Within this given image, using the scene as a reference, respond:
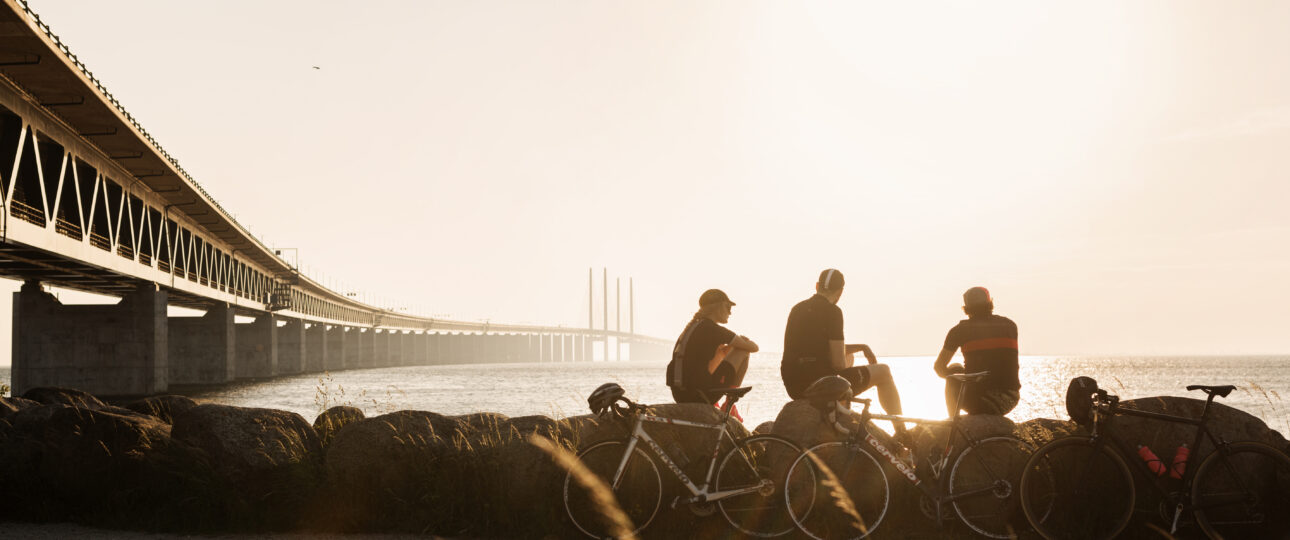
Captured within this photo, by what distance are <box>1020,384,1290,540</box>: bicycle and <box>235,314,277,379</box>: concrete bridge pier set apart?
291 ft

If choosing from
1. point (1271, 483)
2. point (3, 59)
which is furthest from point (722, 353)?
point (3, 59)

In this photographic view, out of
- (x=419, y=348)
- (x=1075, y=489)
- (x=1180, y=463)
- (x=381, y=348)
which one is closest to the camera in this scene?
(x=1180, y=463)

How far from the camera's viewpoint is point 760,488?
715 cm

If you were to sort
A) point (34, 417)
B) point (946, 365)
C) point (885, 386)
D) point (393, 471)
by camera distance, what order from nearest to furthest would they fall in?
point (885, 386)
point (393, 471)
point (946, 365)
point (34, 417)

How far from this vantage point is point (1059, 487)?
6.91 m

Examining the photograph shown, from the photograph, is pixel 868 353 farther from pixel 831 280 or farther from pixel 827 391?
pixel 827 391

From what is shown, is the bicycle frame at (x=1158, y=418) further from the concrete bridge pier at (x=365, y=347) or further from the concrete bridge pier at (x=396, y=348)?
the concrete bridge pier at (x=396, y=348)

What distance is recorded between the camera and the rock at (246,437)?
28.2ft

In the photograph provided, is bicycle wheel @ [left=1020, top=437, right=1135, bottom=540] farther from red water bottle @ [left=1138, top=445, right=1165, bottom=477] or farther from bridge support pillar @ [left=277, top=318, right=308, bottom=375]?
bridge support pillar @ [left=277, top=318, right=308, bottom=375]

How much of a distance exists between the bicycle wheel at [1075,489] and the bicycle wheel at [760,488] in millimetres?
1615

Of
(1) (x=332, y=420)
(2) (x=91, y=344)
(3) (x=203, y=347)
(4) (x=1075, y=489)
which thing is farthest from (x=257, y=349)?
(4) (x=1075, y=489)

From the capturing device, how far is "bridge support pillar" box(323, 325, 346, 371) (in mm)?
121062

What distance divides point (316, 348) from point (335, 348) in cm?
995

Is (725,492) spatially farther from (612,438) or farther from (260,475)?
(260,475)
